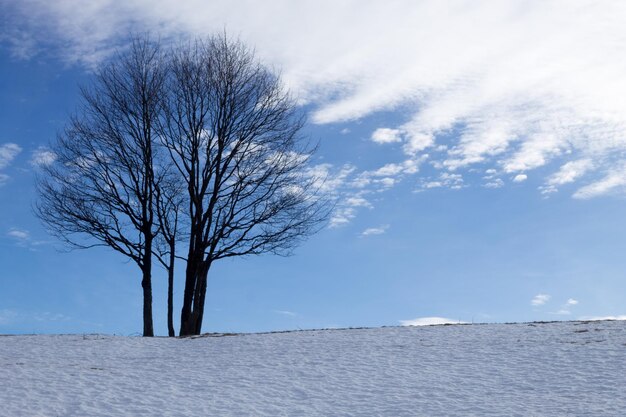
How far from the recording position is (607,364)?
1238 cm

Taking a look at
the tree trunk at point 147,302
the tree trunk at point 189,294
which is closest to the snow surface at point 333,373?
the tree trunk at point 189,294

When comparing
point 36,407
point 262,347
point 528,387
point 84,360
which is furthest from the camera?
point 262,347

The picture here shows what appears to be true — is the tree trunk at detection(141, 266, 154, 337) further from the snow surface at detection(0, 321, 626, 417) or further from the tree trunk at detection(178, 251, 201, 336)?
the snow surface at detection(0, 321, 626, 417)

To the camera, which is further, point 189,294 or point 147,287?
point 147,287

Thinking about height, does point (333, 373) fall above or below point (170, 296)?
below

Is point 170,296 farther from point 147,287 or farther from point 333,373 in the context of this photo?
point 333,373

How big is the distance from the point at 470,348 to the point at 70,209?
545 inches

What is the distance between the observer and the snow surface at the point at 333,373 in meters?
10.3

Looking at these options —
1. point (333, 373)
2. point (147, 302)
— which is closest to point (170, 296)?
point (147, 302)

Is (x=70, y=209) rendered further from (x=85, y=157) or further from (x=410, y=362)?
(x=410, y=362)

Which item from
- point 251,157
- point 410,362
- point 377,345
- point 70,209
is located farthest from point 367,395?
Result: point 70,209

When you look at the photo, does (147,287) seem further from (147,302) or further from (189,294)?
(189,294)

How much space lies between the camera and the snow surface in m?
10.3

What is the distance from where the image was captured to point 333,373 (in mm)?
12359
